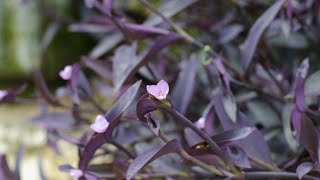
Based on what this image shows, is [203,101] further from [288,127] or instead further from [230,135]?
[230,135]

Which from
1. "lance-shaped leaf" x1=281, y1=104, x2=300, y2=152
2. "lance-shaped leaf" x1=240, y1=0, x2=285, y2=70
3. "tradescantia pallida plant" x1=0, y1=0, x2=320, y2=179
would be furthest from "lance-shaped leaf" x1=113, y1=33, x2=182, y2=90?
"lance-shaped leaf" x1=281, y1=104, x2=300, y2=152

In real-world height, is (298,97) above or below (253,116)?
above

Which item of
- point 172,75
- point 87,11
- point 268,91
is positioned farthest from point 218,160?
point 87,11

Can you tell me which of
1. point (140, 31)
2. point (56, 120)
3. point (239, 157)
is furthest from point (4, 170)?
point (239, 157)

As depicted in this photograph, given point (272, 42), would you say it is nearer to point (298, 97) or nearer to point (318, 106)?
point (318, 106)

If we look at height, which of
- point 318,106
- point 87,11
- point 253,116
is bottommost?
point 87,11

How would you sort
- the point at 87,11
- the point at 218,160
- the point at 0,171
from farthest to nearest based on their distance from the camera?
the point at 87,11 → the point at 0,171 → the point at 218,160

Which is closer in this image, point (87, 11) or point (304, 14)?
point (304, 14)
